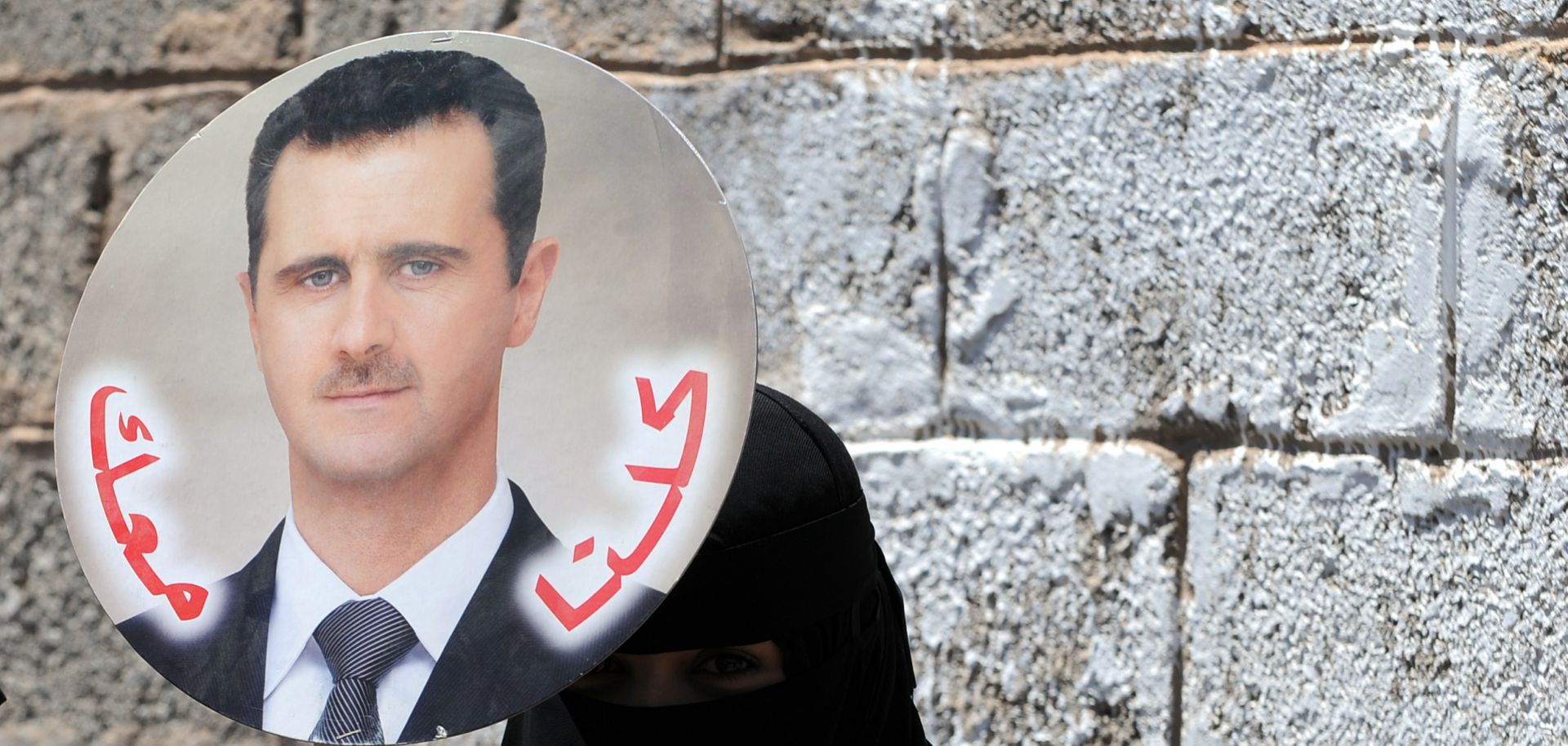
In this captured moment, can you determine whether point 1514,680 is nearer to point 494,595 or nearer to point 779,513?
point 779,513

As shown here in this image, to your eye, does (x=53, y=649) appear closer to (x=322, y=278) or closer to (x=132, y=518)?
(x=132, y=518)

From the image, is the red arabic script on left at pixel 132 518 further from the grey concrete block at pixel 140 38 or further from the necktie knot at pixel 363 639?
the grey concrete block at pixel 140 38

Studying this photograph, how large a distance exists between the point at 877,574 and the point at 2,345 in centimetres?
200

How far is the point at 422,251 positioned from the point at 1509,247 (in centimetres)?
165

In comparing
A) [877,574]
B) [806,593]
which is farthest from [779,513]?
[877,574]

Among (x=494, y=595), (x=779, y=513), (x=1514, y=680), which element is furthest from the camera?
(x=1514, y=680)

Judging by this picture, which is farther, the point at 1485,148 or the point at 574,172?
the point at 1485,148

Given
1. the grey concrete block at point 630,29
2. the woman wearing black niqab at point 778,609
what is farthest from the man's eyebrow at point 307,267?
the grey concrete block at point 630,29

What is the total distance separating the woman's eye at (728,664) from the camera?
1210 millimetres

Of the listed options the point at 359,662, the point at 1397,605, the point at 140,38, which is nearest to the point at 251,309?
the point at 359,662

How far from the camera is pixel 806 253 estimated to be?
2070 mm

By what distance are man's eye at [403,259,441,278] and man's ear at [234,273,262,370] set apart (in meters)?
0.14

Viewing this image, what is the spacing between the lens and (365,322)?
0.89 meters

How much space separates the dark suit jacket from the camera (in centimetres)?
84
